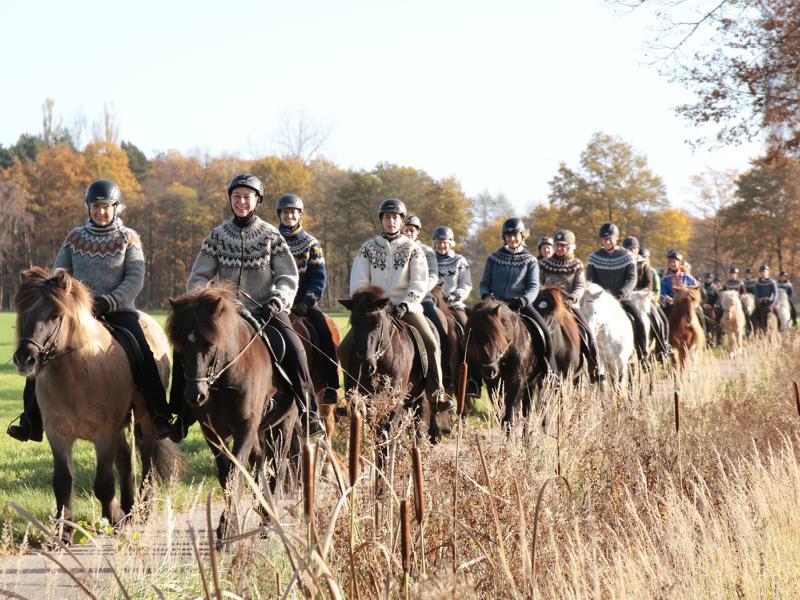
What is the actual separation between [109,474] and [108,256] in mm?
1883

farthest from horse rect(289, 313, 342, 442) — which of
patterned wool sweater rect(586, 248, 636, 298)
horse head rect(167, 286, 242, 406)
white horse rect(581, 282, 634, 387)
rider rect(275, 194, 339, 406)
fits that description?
A: patterned wool sweater rect(586, 248, 636, 298)

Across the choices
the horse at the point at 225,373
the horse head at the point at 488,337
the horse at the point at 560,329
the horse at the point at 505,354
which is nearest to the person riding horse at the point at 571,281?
the horse at the point at 560,329

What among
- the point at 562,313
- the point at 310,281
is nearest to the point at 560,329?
the point at 562,313

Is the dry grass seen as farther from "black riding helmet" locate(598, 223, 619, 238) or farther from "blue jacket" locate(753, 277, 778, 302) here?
"blue jacket" locate(753, 277, 778, 302)

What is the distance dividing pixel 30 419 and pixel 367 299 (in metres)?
2.99

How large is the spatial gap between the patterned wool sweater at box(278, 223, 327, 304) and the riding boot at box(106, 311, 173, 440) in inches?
87.7

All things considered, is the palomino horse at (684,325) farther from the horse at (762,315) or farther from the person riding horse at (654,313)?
the horse at (762,315)

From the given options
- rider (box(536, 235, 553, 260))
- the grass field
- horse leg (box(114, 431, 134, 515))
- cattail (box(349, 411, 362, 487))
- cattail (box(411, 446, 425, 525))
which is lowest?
the grass field

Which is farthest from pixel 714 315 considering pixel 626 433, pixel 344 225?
pixel 344 225

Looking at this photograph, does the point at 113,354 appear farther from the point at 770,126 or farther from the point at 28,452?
the point at 770,126

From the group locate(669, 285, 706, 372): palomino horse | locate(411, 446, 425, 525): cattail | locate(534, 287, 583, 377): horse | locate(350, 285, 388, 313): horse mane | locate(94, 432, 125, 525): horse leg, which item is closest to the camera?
locate(411, 446, 425, 525): cattail

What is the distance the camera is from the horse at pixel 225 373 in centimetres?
648

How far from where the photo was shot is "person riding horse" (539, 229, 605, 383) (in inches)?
466

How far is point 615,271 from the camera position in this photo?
15008 mm
